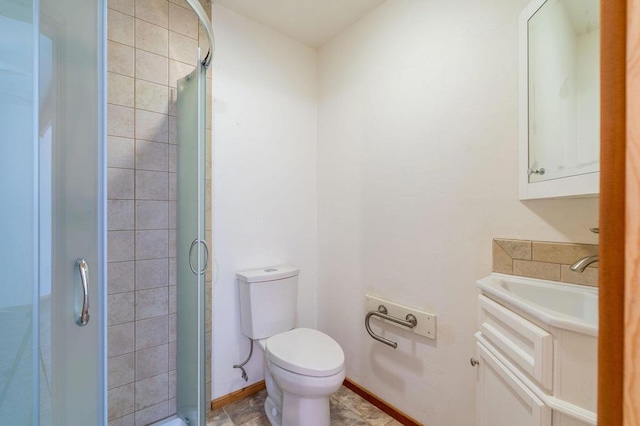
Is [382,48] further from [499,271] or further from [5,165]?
[5,165]

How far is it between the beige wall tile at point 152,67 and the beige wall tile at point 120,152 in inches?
13.6

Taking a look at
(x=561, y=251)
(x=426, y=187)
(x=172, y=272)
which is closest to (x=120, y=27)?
(x=172, y=272)

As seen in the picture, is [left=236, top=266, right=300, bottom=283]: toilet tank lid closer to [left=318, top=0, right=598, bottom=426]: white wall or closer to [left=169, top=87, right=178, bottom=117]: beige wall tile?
[left=318, top=0, right=598, bottom=426]: white wall

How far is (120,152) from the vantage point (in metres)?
1.37

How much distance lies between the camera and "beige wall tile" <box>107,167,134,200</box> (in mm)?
1349

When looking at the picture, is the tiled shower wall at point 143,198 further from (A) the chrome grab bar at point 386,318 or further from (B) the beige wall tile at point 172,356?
(A) the chrome grab bar at point 386,318

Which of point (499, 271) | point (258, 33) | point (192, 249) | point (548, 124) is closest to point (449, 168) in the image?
point (548, 124)

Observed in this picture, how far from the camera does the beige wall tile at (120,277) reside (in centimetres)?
136

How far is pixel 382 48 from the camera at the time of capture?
169 cm

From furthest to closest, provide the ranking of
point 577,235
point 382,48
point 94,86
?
point 382,48 < point 577,235 < point 94,86

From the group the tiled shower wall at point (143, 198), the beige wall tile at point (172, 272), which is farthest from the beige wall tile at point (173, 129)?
the beige wall tile at point (172, 272)

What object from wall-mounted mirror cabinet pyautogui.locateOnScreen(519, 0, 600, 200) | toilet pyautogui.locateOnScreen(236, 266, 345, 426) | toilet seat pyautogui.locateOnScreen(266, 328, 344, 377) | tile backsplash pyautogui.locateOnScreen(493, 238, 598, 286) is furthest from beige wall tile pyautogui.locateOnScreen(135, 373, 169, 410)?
wall-mounted mirror cabinet pyautogui.locateOnScreen(519, 0, 600, 200)

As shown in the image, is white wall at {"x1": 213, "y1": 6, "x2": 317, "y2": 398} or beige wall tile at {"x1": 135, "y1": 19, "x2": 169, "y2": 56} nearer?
beige wall tile at {"x1": 135, "y1": 19, "x2": 169, "y2": 56}

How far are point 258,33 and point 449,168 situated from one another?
4.99 feet
